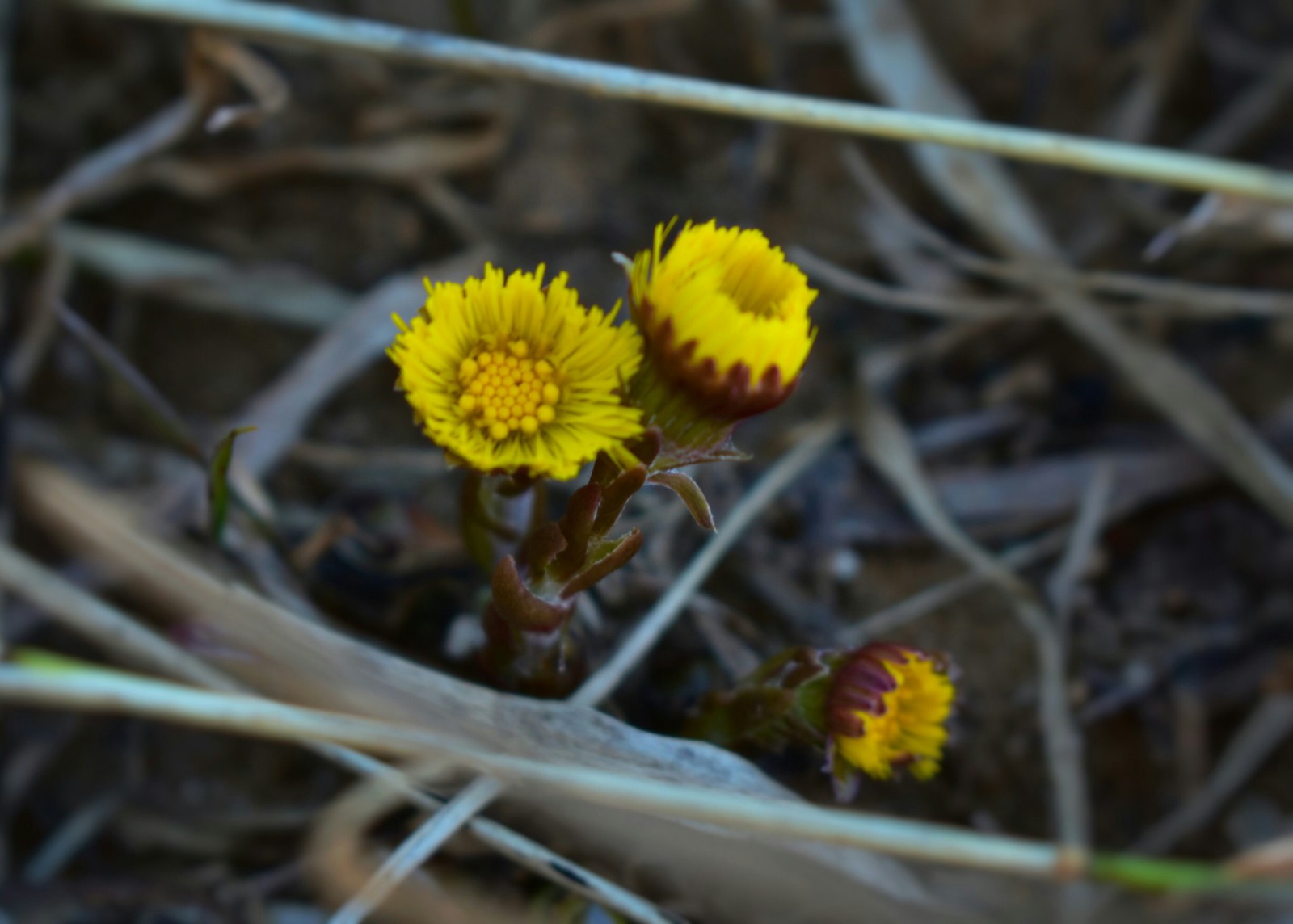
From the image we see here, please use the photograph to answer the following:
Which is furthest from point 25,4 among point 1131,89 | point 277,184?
point 1131,89

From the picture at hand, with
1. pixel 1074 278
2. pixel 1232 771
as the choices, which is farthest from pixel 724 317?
pixel 1232 771

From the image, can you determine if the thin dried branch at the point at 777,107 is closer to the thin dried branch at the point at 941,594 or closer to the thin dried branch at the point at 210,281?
the thin dried branch at the point at 210,281

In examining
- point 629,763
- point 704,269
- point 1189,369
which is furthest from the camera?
point 1189,369

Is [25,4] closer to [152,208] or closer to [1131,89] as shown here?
[152,208]

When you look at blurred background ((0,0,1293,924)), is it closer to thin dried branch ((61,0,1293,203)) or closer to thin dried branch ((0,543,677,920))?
thin dried branch ((0,543,677,920))

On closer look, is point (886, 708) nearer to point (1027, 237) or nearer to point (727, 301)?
point (727, 301)

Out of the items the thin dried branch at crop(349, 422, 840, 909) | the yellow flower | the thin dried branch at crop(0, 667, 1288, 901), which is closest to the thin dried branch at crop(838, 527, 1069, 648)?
the thin dried branch at crop(349, 422, 840, 909)

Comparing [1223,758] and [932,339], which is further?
[932,339]
